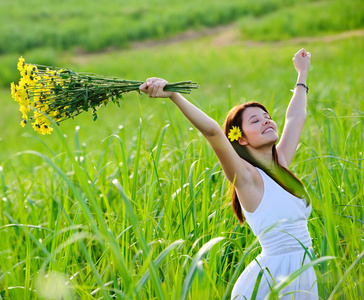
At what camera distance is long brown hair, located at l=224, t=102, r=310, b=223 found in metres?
1.54

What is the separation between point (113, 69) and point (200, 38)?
200 inches

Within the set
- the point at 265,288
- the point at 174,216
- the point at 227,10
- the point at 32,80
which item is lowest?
the point at 265,288

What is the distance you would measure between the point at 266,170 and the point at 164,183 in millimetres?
781

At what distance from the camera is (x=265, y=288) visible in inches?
56.1

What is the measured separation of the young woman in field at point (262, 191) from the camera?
4.68 ft

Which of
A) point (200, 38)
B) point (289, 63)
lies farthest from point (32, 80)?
point (200, 38)

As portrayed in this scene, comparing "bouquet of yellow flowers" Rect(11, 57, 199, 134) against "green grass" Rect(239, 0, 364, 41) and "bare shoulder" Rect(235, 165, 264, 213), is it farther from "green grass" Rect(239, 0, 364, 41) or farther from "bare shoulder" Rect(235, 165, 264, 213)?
"green grass" Rect(239, 0, 364, 41)

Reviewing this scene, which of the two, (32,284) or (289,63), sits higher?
(289,63)

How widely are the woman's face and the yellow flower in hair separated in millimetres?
17

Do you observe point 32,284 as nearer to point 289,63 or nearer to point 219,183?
point 219,183

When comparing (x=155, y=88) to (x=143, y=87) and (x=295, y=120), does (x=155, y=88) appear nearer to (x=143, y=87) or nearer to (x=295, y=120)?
(x=143, y=87)

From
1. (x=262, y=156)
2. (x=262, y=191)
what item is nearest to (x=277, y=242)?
(x=262, y=191)

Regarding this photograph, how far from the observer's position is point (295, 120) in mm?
1786

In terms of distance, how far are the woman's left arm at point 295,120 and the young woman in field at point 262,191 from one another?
89 mm
